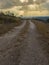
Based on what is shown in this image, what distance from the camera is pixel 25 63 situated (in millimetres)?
13047

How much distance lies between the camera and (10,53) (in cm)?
1619

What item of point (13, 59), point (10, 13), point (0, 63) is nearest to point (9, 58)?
point (13, 59)

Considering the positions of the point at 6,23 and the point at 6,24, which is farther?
the point at 6,23

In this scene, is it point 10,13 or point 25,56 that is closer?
point 25,56

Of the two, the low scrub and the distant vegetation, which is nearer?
the low scrub

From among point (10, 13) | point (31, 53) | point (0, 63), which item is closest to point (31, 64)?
point (0, 63)

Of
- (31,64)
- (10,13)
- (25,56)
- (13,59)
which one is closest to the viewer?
(31,64)

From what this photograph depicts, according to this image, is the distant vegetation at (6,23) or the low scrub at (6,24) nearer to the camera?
the low scrub at (6,24)

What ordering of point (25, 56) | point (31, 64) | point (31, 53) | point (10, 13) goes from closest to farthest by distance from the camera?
point (31, 64)
point (25, 56)
point (31, 53)
point (10, 13)

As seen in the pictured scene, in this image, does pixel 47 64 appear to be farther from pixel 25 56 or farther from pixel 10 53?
pixel 10 53

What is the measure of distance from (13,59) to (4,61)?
29.6 inches

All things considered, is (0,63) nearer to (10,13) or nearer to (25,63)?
(25,63)

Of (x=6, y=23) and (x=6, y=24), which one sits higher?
(x=6, y=24)

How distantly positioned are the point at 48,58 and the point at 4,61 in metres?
2.73
